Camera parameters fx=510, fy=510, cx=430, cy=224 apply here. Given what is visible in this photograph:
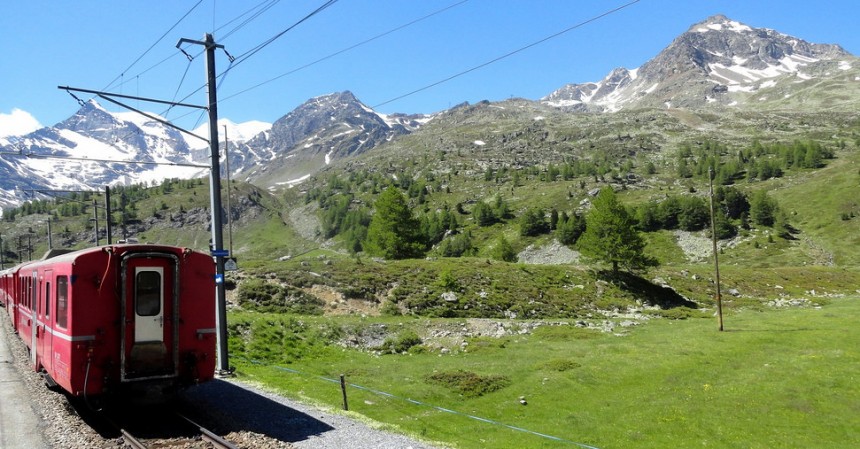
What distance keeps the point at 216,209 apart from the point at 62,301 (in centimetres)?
854

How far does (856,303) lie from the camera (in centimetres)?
5966

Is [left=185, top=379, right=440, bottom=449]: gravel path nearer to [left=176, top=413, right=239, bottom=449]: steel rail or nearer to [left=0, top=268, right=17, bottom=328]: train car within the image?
[left=176, top=413, right=239, bottom=449]: steel rail

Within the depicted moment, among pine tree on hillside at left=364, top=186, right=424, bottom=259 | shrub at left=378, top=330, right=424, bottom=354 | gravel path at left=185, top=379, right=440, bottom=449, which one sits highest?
pine tree on hillside at left=364, top=186, right=424, bottom=259

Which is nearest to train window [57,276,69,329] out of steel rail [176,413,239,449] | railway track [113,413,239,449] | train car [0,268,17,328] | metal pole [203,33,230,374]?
railway track [113,413,239,449]

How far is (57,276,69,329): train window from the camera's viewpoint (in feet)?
44.7

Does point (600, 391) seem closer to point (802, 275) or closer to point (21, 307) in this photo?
point (21, 307)

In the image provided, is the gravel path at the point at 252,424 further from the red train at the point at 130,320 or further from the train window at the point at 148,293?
the train window at the point at 148,293

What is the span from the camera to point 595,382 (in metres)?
30.9

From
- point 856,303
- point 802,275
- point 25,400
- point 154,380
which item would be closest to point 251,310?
point 25,400

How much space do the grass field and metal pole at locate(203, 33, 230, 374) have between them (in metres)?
1.60

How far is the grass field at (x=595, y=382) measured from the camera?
73.6 ft

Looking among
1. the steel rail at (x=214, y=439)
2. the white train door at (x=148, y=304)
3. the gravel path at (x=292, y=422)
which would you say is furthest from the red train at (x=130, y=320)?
the gravel path at (x=292, y=422)

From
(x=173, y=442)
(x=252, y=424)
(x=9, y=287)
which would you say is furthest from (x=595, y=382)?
(x=9, y=287)

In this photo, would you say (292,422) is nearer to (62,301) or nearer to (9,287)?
(62,301)
